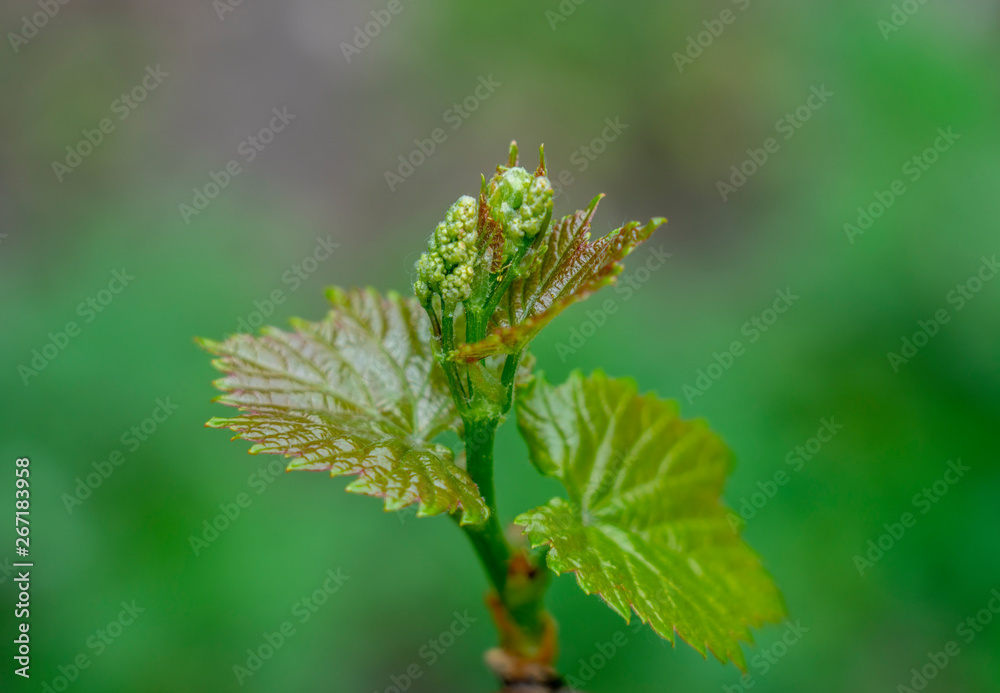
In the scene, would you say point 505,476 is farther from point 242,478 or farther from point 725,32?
point 725,32

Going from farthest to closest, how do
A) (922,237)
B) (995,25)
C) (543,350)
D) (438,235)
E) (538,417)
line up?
(995,25)
(922,237)
(543,350)
(538,417)
(438,235)

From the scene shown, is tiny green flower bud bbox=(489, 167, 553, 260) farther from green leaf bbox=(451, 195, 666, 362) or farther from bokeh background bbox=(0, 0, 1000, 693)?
bokeh background bbox=(0, 0, 1000, 693)

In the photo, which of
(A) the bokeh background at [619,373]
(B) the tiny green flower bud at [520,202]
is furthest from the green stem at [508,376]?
(A) the bokeh background at [619,373]

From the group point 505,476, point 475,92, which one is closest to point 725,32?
point 475,92

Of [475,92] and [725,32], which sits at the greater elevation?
[725,32]

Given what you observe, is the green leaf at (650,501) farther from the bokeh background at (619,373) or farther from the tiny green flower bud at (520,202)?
the bokeh background at (619,373)

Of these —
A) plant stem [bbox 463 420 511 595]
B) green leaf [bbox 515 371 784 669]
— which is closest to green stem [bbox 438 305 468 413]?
plant stem [bbox 463 420 511 595]
